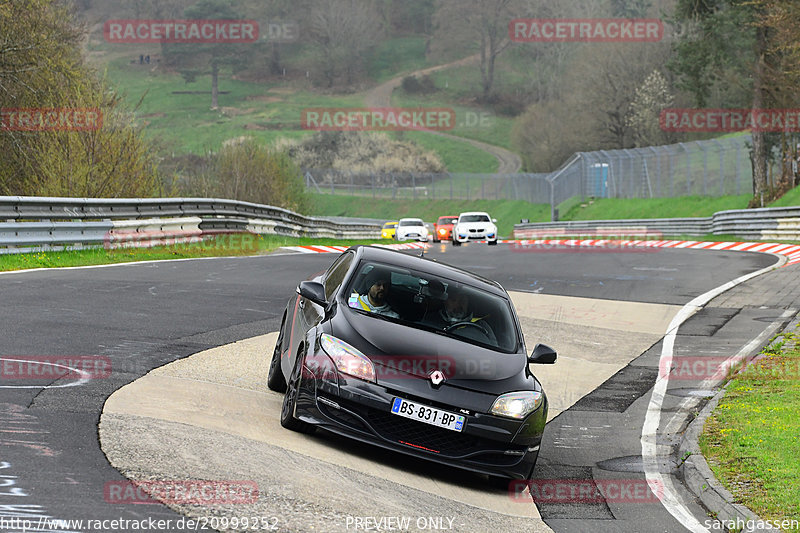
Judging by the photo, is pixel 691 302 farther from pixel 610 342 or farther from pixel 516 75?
pixel 516 75

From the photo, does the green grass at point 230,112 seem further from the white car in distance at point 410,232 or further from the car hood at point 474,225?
the car hood at point 474,225

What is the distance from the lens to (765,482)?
7766 millimetres

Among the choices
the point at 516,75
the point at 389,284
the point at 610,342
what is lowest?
the point at 610,342

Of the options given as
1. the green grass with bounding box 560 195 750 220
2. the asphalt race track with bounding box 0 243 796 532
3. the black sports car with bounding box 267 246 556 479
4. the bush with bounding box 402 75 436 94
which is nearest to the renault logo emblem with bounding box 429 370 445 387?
the black sports car with bounding box 267 246 556 479

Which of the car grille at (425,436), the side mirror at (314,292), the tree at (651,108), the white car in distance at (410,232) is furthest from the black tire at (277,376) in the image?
the tree at (651,108)

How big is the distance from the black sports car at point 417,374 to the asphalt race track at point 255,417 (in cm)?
28

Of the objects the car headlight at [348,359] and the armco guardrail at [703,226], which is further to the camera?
the armco guardrail at [703,226]

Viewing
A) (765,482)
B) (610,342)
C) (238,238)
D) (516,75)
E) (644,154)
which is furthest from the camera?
(516,75)

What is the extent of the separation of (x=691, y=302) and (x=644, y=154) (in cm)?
4234

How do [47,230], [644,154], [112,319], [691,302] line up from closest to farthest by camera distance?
[112,319] → [691,302] → [47,230] → [644,154]

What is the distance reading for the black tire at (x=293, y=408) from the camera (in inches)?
313

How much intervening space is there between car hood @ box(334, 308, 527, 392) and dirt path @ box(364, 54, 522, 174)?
108101 millimetres

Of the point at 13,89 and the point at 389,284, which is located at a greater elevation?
the point at 13,89

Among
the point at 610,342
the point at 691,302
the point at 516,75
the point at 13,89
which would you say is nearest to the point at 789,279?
the point at 691,302
